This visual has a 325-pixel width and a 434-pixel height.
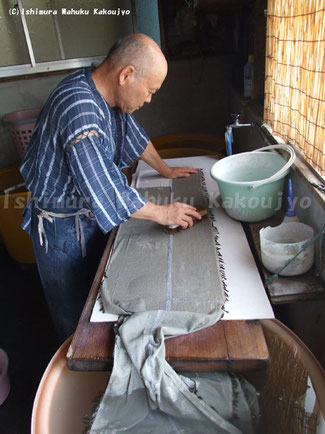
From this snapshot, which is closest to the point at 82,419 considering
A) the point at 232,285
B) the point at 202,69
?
the point at 232,285

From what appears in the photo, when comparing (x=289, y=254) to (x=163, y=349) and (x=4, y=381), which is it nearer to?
(x=163, y=349)

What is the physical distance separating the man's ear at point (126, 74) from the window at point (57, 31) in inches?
Answer: 73.9

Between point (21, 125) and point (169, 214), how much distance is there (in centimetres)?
169

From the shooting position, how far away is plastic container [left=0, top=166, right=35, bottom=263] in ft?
7.28

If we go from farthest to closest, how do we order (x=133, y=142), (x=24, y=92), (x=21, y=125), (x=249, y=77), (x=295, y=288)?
1. (x=24, y=92)
2. (x=21, y=125)
3. (x=249, y=77)
4. (x=133, y=142)
5. (x=295, y=288)

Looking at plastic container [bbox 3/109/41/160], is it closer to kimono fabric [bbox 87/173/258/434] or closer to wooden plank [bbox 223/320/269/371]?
kimono fabric [bbox 87/173/258/434]

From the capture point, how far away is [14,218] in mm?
2316

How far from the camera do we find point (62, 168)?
123 cm

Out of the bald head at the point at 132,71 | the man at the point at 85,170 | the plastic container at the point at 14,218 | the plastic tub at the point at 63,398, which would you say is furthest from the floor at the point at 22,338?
the bald head at the point at 132,71

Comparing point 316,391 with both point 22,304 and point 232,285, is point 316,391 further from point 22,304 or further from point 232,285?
point 22,304

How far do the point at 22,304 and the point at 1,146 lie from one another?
4.60ft

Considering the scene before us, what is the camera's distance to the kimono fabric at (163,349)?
844 mm

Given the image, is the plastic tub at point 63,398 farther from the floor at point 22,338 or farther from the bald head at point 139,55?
the bald head at point 139,55

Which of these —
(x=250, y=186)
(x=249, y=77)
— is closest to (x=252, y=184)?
(x=250, y=186)
